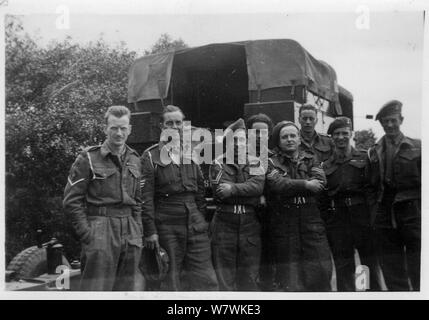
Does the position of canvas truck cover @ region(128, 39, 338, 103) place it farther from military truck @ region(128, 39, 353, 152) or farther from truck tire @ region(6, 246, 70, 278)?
truck tire @ region(6, 246, 70, 278)

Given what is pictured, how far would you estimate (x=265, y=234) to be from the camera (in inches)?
120

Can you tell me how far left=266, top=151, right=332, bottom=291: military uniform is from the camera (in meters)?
2.97

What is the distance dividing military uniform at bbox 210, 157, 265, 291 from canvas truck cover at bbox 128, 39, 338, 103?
62 cm

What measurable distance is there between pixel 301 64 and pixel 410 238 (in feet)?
4.55

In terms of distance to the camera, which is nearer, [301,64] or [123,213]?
[123,213]

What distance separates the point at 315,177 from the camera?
299 centimetres

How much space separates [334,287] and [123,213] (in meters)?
1.49

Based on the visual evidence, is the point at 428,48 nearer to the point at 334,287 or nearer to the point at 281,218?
the point at 281,218

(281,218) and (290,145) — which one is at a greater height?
(290,145)

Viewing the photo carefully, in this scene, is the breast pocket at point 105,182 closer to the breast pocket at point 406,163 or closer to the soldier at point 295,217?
the soldier at point 295,217

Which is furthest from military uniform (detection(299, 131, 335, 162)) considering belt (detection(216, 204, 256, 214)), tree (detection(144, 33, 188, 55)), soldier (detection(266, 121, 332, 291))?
tree (detection(144, 33, 188, 55))

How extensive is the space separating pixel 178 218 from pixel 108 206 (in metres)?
0.44
